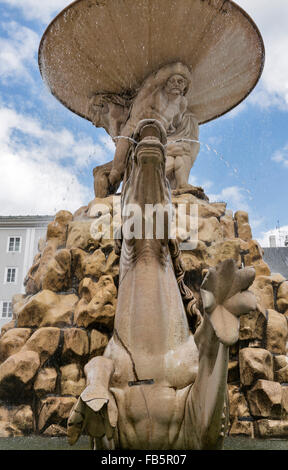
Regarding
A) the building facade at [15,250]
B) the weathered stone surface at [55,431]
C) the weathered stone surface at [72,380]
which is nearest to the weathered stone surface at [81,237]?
the weathered stone surface at [72,380]

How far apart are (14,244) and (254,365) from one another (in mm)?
20912

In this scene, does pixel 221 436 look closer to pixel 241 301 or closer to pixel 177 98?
pixel 241 301

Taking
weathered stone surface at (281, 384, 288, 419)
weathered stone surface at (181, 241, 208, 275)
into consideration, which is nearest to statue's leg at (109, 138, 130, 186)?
weathered stone surface at (181, 241, 208, 275)

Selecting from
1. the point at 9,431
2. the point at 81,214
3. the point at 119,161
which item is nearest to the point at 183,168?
the point at 119,161

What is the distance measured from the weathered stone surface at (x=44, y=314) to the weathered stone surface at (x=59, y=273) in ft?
0.95

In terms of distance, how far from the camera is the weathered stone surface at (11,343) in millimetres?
4461

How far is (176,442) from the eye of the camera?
249 centimetres

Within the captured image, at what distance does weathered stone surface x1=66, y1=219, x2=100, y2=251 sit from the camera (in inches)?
206

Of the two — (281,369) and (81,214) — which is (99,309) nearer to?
(281,369)

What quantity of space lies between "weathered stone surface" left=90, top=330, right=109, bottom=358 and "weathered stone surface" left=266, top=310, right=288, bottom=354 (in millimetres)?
1641

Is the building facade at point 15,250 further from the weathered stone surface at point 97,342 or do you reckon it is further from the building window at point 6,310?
the weathered stone surface at point 97,342

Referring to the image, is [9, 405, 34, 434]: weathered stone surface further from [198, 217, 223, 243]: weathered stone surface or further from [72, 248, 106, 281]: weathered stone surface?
[198, 217, 223, 243]: weathered stone surface

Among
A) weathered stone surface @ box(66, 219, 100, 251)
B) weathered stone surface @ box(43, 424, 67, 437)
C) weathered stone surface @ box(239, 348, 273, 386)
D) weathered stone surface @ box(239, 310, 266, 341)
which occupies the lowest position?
weathered stone surface @ box(43, 424, 67, 437)

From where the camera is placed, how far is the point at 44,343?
4309mm
